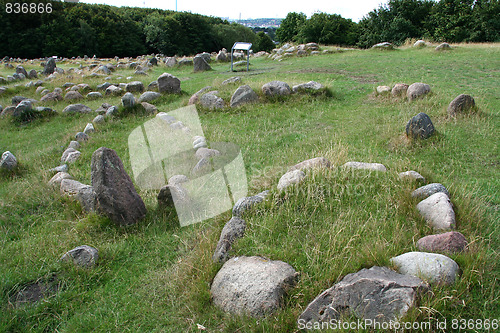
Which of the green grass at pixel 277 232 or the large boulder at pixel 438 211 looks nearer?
the green grass at pixel 277 232

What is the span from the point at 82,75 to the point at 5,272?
15.3 m

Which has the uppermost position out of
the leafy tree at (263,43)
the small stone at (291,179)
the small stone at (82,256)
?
the leafy tree at (263,43)

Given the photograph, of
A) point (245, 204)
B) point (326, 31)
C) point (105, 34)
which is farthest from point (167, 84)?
point (105, 34)

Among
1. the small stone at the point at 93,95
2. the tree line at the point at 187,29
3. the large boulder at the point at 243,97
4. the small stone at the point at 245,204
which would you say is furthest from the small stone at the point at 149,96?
the tree line at the point at 187,29

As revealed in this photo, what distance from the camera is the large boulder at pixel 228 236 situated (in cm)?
355

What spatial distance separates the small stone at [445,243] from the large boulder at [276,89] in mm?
7327

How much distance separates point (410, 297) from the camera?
251 centimetres

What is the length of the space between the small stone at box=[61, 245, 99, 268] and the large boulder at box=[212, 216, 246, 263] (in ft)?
4.47

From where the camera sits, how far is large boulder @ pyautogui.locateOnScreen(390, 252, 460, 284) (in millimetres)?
2709

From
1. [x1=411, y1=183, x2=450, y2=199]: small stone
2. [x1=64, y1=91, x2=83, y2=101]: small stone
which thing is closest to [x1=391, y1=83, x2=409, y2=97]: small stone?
[x1=411, y1=183, x2=450, y2=199]: small stone

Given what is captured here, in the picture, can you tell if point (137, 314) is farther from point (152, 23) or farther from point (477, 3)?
point (152, 23)

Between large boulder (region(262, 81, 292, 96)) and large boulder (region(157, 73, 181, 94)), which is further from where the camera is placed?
large boulder (region(157, 73, 181, 94))

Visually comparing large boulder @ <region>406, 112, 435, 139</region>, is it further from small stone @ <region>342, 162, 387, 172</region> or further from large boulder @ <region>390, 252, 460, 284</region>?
large boulder @ <region>390, 252, 460, 284</region>

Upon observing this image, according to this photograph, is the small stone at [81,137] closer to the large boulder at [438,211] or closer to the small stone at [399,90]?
the large boulder at [438,211]
